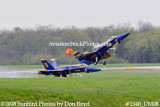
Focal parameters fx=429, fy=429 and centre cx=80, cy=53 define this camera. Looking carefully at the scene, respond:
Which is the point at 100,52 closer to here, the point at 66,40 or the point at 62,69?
the point at 62,69

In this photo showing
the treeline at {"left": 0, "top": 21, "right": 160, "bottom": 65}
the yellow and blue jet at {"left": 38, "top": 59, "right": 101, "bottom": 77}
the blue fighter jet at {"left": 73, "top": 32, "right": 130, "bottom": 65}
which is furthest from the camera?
the treeline at {"left": 0, "top": 21, "right": 160, "bottom": 65}

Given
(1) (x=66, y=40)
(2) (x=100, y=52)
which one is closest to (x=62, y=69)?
(2) (x=100, y=52)

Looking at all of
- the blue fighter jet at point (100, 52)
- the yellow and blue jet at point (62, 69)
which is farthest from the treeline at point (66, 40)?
the yellow and blue jet at point (62, 69)

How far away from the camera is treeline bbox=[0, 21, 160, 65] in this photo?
82.8 metres

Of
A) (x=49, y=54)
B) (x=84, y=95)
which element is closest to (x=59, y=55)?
(x=49, y=54)

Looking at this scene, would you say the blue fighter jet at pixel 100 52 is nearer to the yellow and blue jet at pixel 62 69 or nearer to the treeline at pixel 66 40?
the yellow and blue jet at pixel 62 69

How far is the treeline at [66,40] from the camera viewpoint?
82.8 meters

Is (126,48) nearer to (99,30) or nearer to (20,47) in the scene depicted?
(99,30)

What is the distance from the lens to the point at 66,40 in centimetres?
8275

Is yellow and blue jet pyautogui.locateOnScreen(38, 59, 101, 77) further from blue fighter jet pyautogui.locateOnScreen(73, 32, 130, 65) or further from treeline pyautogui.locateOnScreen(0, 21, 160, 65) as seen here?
treeline pyautogui.locateOnScreen(0, 21, 160, 65)

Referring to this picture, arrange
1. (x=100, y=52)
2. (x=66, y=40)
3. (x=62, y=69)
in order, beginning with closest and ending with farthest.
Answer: (x=62, y=69)
(x=100, y=52)
(x=66, y=40)

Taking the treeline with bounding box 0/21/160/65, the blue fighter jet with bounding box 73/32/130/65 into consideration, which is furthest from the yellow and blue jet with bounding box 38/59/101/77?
the treeline with bounding box 0/21/160/65

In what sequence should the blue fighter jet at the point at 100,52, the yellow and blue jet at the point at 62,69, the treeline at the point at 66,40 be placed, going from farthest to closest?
1. the treeline at the point at 66,40
2. the yellow and blue jet at the point at 62,69
3. the blue fighter jet at the point at 100,52

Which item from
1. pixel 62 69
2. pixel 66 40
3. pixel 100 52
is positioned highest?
pixel 66 40
